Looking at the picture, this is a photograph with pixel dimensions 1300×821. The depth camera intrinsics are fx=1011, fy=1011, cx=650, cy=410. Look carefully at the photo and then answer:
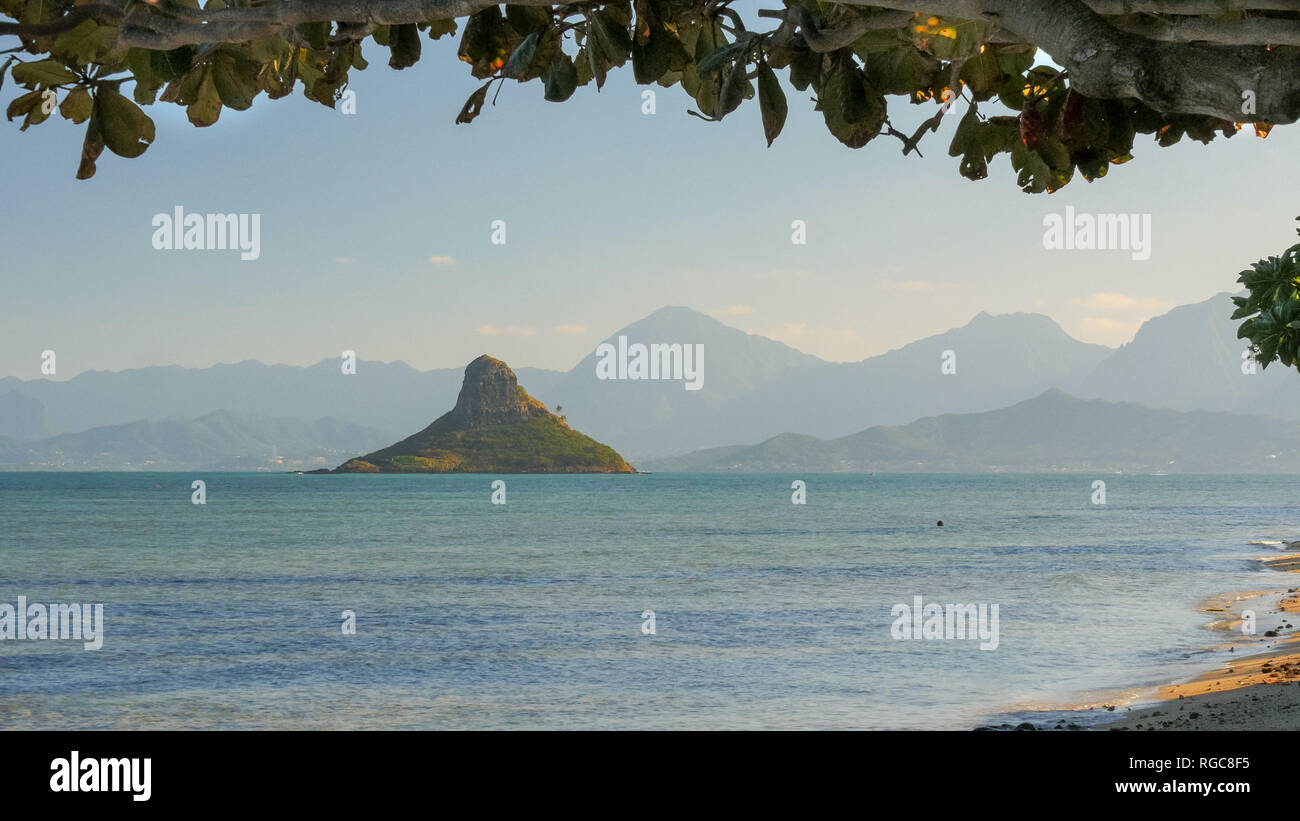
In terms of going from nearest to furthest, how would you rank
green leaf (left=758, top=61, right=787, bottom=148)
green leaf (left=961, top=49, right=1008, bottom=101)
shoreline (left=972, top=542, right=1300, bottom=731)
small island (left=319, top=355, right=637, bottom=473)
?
1. green leaf (left=758, top=61, right=787, bottom=148)
2. green leaf (left=961, top=49, right=1008, bottom=101)
3. shoreline (left=972, top=542, right=1300, bottom=731)
4. small island (left=319, top=355, right=637, bottom=473)

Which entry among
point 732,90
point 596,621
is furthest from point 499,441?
point 732,90

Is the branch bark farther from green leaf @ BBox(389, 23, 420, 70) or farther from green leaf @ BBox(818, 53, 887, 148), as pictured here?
green leaf @ BBox(389, 23, 420, 70)

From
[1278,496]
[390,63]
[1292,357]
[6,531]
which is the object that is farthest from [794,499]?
[390,63]

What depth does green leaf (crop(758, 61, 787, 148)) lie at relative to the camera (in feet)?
9.54

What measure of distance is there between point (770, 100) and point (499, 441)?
170275 millimetres

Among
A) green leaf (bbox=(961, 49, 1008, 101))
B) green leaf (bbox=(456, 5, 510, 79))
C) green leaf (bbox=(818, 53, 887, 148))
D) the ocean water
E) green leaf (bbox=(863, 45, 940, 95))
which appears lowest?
the ocean water

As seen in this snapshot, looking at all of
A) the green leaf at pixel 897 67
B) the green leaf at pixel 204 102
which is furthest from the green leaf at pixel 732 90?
the green leaf at pixel 204 102

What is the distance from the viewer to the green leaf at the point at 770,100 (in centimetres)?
291

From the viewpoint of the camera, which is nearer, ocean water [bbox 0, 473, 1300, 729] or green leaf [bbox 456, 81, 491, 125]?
green leaf [bbox 456, 81, 491, 125]

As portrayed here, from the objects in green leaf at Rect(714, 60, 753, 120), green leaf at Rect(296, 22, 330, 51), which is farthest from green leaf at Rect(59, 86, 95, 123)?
green leaf at Rect(714, 60, 753, 120)

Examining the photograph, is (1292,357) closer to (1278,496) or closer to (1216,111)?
(1216,111)

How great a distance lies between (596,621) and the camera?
2506cm

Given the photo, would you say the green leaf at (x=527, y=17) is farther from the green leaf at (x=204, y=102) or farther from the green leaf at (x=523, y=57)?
the green leaf at (x=204, y=102)

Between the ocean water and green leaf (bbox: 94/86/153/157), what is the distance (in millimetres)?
12631
